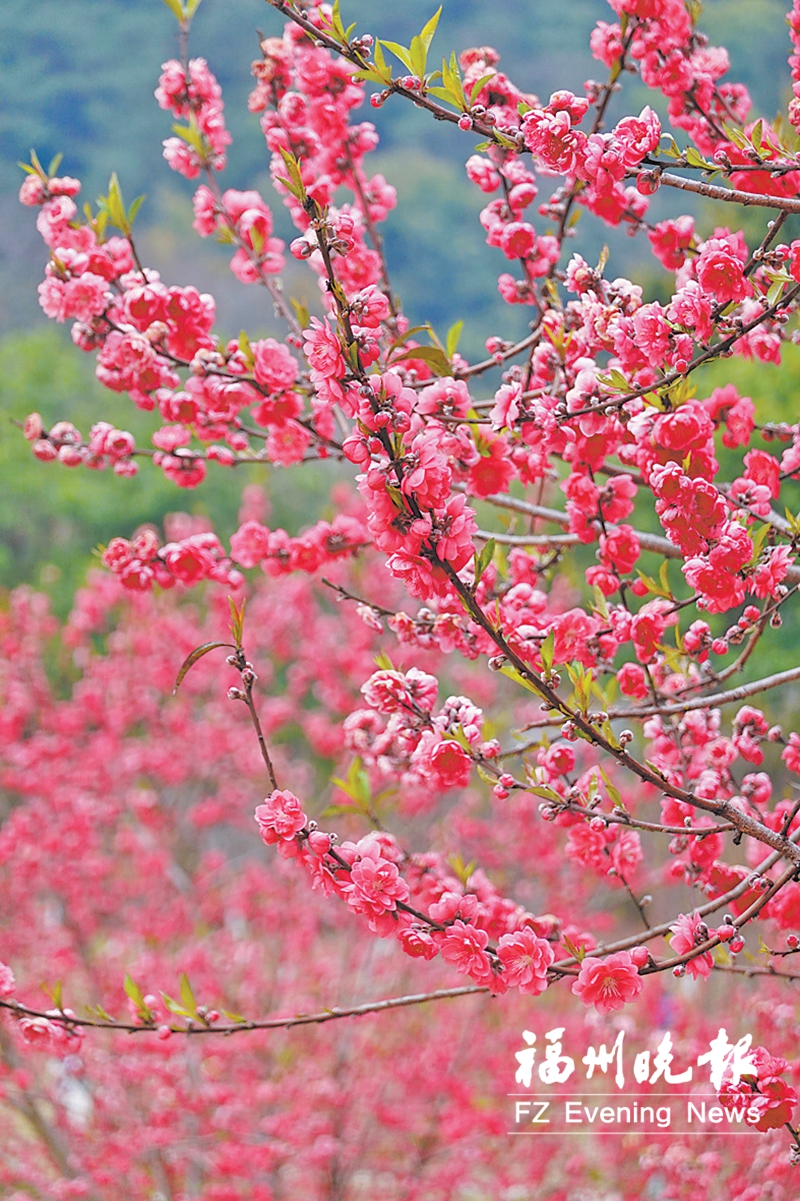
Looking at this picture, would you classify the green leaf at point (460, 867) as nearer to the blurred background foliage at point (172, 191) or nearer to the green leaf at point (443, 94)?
the green leaf at point (443, 94)

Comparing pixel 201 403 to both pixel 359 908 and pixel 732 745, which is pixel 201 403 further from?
pixel 732 745

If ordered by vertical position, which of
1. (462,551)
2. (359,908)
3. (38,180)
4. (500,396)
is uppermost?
(38,180)

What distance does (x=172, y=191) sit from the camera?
1028cm

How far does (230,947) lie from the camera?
412cm

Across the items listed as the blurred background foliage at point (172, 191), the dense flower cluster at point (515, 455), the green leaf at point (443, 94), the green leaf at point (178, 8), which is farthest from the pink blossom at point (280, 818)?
the blurred background foliage at point (172, 191)

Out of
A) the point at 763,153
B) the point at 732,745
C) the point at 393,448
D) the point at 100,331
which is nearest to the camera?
the point at 393,448

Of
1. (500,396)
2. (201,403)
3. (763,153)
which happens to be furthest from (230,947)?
(763,153)

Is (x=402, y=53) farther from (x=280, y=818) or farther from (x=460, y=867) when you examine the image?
(x=460, y=867)

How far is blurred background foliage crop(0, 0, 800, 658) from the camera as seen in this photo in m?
7.55

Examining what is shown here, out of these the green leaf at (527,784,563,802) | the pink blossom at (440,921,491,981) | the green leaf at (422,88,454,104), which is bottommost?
the pink blossom at (440,921,491,981)

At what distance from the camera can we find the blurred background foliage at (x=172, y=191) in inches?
297

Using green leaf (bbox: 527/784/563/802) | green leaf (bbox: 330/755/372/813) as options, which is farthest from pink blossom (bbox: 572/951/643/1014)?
green leaf (bbox: 330/755/372/813)

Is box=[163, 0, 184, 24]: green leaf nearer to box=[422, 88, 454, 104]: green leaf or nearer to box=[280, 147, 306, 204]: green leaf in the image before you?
box=[422, 88, 454, 104]: green leaf

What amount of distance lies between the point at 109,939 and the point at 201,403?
11.4 feet
